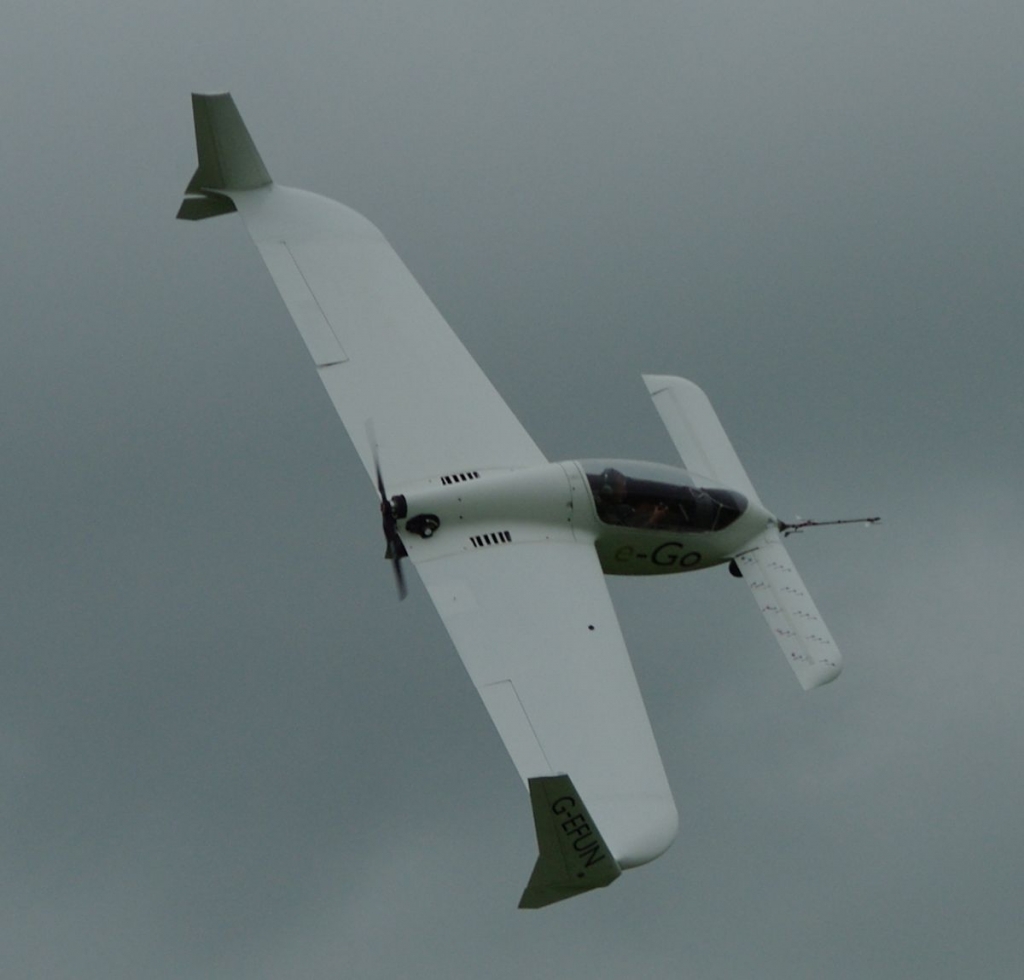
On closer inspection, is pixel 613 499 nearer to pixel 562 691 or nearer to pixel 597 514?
pixel 597 514

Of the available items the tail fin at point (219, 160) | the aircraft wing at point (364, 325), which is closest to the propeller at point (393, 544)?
the aircraft wing at point (364, 325)

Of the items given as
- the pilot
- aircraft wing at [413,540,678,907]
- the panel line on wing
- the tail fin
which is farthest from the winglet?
the tail fin

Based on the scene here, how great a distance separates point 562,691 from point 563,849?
4694mm

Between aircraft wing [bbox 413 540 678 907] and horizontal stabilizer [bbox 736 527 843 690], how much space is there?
13.4 ft

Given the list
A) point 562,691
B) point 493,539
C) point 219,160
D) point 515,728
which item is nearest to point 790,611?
point 493,539

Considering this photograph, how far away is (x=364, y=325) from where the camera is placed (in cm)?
4950

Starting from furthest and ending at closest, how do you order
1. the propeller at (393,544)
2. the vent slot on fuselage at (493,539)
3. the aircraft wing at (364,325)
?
1. the aircraft wing at (364,325)
2. the vent slot on fuselage at (493,539)
3. the propeller at (393,544)

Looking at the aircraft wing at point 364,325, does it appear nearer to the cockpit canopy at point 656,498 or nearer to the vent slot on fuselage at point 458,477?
the vent slot on fuselage at point 458,477

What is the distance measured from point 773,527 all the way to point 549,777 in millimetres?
13051

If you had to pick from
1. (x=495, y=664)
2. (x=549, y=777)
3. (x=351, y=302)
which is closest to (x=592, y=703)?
(x=495, y=664)

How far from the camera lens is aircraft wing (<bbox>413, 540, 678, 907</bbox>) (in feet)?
125

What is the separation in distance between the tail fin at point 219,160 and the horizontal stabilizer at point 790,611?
48.1 ft

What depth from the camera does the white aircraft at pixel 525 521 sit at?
40094mm

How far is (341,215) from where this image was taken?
52.7 m
